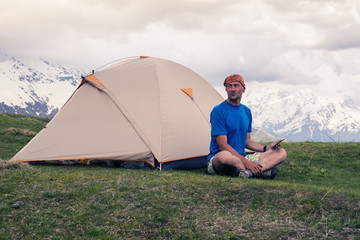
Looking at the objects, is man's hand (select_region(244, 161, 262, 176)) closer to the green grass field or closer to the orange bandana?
the green grass field

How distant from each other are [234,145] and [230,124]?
2.06 ft

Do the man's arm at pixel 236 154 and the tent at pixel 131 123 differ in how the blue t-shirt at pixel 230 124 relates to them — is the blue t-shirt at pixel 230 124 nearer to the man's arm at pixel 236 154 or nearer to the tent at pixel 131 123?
the man's arm at pixel 236 154

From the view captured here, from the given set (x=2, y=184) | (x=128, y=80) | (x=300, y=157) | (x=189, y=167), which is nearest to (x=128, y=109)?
(x=128, y=80)

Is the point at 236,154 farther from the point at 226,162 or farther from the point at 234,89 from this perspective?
the point at 234,89

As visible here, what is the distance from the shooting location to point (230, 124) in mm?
9336

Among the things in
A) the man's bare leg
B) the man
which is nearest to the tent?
the man

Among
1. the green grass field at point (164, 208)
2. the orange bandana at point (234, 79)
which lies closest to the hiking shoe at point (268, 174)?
the green grass field at point (164, 208)

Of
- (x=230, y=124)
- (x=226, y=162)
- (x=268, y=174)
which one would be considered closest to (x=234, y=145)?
(x=230, y=124)

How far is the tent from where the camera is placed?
35.8 feet

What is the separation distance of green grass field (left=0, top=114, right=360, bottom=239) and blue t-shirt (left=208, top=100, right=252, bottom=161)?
4.06 ft

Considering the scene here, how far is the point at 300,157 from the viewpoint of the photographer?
46.7 feet

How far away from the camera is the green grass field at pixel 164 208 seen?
550 centimetres

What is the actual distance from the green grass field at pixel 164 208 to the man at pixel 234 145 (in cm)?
54

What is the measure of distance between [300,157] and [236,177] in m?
6.25
